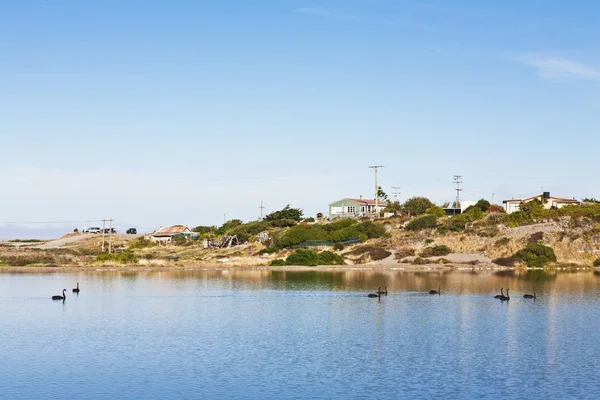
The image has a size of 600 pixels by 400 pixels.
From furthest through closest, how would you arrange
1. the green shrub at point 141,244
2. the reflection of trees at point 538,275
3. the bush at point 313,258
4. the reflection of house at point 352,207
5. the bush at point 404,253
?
1. the reflection of house at point 352,207
2. the green shrub at point 141,244
3. the bush at point 404,253
4. the bush at point 313,258
5. the reflection of trees at point 538,275

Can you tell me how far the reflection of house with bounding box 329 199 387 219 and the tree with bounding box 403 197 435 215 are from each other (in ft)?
32.4

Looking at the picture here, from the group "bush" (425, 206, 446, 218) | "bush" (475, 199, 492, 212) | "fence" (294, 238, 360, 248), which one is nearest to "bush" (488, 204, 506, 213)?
"bush" (475, 199, 492, 212)

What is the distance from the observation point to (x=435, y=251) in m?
109

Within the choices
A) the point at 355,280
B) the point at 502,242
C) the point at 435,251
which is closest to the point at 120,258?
the point at 355,280

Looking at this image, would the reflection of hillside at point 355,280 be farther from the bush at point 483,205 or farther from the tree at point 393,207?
the tree at point 393,207

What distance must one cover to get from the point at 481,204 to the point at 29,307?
9557 cm

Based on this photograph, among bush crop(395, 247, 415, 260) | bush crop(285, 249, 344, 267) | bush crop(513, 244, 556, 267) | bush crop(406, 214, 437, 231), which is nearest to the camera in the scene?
bush crop(513, 244, 556, 267)

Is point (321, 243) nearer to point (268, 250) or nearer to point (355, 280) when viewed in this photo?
point (268, 250)

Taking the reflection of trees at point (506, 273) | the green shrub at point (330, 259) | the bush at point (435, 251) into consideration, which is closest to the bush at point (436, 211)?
the bush at point (435, 251)

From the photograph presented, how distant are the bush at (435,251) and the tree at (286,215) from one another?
50937 mm

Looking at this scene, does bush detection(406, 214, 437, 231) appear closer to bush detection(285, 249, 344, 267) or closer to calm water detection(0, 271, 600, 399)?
bush detection(285, 249, 344, 267)

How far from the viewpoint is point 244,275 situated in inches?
3757

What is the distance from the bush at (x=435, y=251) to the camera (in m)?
108

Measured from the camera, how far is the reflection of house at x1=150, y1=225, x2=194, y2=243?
16100 cm
